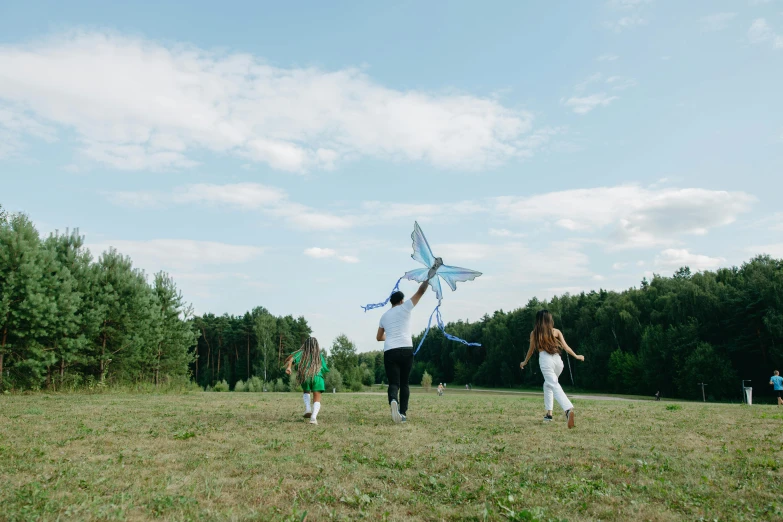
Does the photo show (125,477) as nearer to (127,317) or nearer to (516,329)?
(127,317)

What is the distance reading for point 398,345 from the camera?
10.7 m

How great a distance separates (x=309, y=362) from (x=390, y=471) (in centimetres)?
616

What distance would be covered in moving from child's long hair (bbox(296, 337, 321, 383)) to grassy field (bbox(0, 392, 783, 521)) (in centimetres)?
176

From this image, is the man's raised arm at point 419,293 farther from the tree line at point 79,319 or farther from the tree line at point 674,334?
the tree line at point 674,334

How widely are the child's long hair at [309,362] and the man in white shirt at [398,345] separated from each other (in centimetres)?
195

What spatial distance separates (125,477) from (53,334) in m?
23.8

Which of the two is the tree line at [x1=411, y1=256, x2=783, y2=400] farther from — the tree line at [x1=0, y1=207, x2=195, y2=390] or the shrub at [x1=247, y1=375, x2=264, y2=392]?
the tree line at [x1=0, y1=207, x2=195, y2=390]

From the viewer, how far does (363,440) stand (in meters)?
8.39

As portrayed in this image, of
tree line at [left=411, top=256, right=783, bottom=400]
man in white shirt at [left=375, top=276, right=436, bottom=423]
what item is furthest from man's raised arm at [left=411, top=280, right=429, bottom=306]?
tree line at [left=411, top=256, right=783, bottom=400]

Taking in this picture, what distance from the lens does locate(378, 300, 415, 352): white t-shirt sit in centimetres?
1073

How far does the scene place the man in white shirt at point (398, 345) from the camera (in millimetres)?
10719

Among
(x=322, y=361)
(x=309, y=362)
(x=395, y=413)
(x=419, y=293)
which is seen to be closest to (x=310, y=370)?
(x=309, y=362)

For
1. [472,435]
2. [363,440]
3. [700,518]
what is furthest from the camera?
[472,435]

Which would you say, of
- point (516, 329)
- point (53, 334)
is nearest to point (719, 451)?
point (53, 334)
